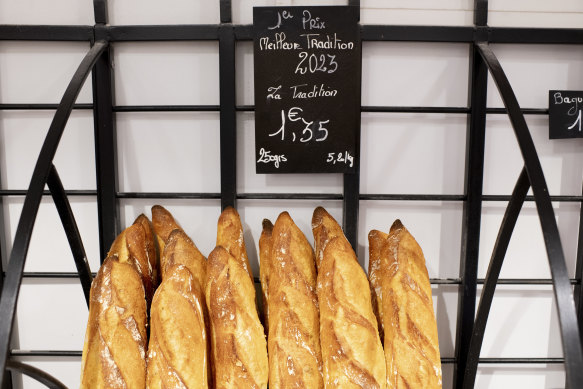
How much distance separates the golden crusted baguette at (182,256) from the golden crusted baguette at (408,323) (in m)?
0.60

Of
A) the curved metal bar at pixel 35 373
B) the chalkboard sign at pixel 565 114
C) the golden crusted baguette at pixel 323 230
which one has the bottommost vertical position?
the curved metal bar at pixel 35 373

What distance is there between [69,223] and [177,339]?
49cm

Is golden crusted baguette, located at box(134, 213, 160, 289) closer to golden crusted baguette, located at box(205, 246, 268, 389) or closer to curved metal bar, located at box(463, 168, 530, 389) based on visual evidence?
golden crusted baguette, located at box(205, 246, 268, 389)

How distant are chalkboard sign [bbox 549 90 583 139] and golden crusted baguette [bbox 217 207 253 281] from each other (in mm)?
1165

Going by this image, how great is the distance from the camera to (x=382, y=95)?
5.45ft

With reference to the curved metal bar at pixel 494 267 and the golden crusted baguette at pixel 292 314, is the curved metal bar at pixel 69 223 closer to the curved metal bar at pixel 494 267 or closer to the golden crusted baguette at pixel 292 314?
the golden crusted baguette at pixel 292 314

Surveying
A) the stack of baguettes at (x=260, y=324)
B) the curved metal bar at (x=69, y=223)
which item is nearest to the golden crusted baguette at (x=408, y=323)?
the stack of baguettes at (x=260, y=324)

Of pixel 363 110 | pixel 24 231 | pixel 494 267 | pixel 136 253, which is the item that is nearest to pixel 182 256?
pixel 136 253

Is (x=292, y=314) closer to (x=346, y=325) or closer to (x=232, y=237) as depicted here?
(x=346, y=325)

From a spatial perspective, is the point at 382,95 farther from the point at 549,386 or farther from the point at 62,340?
the point at 62,340

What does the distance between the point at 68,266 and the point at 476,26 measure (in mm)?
1728

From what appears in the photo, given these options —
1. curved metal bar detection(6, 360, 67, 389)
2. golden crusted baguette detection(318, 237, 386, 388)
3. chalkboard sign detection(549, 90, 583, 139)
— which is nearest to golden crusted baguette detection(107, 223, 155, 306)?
curved metal bar detection(6, 360, 67, 389)

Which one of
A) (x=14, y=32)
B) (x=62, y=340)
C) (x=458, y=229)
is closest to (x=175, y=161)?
(x=14, y=32)

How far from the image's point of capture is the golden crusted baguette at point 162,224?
1.61 meters
